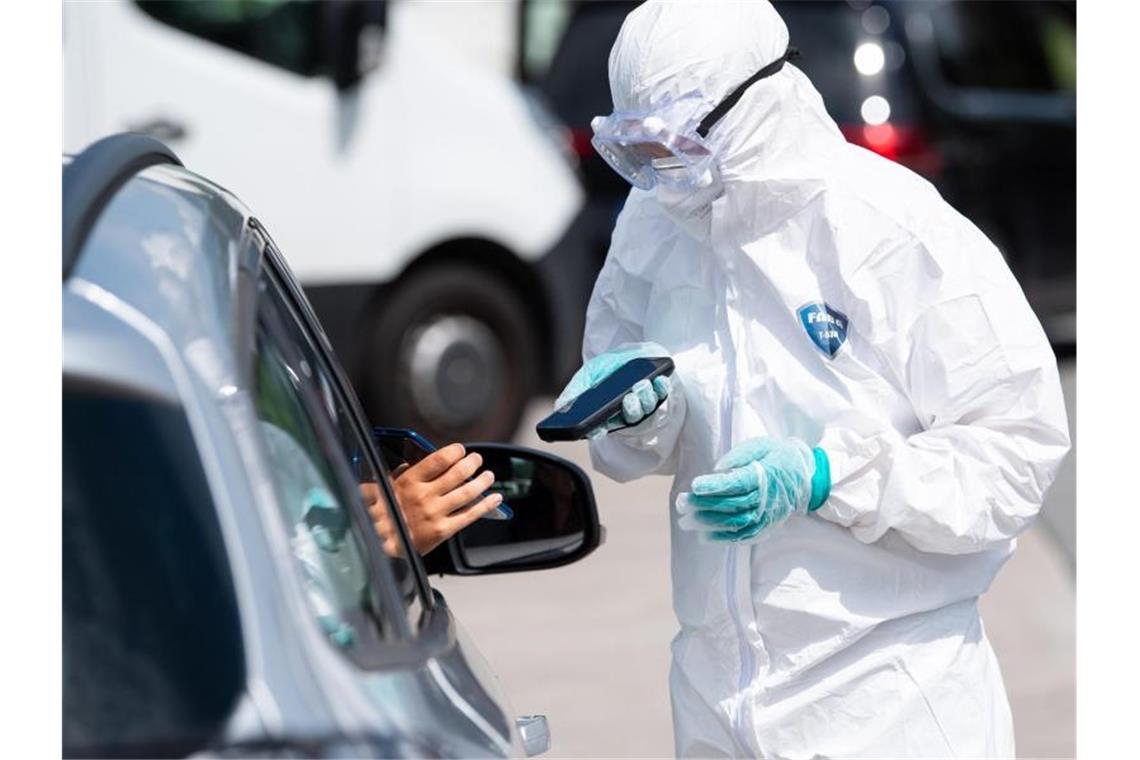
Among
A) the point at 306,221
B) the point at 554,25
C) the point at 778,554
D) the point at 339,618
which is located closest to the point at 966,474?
the point at 778,554

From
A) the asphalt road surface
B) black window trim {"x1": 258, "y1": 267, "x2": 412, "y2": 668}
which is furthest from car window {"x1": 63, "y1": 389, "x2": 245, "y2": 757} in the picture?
the asphalt road surface

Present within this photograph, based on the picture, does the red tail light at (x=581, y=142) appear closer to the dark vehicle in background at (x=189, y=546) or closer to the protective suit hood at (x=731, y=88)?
the protective suit hood at (x=731, y=88)

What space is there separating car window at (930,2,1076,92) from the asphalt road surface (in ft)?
7.79

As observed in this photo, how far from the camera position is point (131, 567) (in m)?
1.57

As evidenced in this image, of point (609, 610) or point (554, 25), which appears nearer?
point (609, 610)

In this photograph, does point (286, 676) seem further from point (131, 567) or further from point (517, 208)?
point (517, 208)

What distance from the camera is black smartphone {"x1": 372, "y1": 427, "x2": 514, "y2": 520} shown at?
8.42 ft

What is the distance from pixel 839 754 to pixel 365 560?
1006mm

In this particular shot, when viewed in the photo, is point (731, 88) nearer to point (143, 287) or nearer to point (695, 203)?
point (695, 203)

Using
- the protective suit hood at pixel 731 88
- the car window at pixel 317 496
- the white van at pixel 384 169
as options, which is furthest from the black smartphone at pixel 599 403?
the white van at pixel 384 169

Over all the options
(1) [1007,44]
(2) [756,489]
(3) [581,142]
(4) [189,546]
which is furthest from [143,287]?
(1) [1007,44]

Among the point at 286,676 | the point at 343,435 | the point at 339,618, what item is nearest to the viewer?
the point at 286,676

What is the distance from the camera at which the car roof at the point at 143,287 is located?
5.13 feet

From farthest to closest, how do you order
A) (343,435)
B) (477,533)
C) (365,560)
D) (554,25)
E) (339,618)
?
(554,25) < (477,533) < (343,435) < (365,560) < (339,618)
